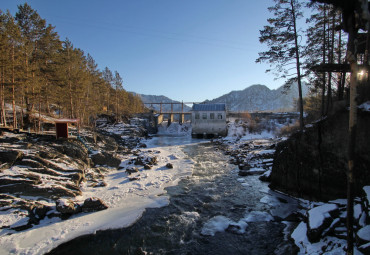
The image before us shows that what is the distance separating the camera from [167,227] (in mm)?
8164

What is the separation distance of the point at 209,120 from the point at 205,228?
3820 centimetres


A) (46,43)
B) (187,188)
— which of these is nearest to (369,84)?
(187,188)

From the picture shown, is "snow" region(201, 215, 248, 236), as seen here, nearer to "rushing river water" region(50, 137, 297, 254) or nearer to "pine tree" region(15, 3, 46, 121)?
"rushing river water" region(50, 137, 297, 254)

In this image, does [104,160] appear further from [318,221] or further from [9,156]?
[318,221]

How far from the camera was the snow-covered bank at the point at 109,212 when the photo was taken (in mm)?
6930

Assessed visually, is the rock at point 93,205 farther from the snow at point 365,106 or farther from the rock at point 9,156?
the snow at point 365,106

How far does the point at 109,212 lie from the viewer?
924cm

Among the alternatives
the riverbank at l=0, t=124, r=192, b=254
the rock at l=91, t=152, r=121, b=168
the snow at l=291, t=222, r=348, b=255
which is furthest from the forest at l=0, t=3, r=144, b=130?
the snow at l=291, t=222, r=348, b=255

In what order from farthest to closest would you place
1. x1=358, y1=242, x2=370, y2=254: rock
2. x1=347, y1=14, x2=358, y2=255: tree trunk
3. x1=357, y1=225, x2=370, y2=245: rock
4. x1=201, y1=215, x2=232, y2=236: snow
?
x1=201, y1=215, x2=232, y2=236: snow, x1=357, y1=225, x2=370, y2=245: rock, x1=358, y1=242, x2=370, y2=254: rock, x1=347, y1=14, x2=358, y2=255: tree trunk

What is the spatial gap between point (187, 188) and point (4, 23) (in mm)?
22310

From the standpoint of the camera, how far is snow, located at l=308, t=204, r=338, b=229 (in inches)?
251

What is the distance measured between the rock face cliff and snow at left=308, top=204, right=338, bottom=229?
5.42 ft

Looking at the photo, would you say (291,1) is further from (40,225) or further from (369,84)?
(40,225)

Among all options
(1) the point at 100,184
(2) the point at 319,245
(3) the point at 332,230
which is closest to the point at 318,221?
(3) the point at 332,230
